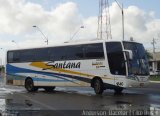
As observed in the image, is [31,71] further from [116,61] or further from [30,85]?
[116,61]

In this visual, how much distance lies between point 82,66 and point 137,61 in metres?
3.78

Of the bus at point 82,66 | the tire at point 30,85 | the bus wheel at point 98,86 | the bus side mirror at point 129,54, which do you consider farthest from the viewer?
the tire at point 30,85

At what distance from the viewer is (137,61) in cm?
2616

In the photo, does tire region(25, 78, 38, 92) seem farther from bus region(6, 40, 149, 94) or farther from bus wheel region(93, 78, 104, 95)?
bus wheel region(93, 78, 104, 95)

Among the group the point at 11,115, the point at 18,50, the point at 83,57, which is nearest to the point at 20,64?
the point at 18,50

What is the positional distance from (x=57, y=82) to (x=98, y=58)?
14.7 ft

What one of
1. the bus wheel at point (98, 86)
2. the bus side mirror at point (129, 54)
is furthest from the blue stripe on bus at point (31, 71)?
the bus side mirror at point (129, 54)

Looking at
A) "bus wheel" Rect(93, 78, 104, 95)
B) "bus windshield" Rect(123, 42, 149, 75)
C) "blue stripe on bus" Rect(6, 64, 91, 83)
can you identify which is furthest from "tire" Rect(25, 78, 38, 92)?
"bus windshield" Rect(123, 42, 149, 75)

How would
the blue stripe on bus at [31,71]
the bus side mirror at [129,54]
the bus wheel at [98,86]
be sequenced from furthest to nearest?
the blue stripe on bus at [31,71] < the bus wheel at [98,86] < the bus side mirror at [129,54]

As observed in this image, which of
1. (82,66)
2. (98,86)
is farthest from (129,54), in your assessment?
(82,66)

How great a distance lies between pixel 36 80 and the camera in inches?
1275

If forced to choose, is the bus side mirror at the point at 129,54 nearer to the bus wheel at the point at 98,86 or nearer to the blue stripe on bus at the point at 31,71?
the bus wheel at the point at 98,86

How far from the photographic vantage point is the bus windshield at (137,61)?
2591 centimetres

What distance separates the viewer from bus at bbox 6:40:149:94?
2603 cm
